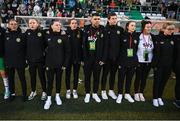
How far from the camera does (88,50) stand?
6.31 meters

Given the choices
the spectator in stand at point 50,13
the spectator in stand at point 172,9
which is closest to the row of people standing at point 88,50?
the spectator in stand at point 50,13

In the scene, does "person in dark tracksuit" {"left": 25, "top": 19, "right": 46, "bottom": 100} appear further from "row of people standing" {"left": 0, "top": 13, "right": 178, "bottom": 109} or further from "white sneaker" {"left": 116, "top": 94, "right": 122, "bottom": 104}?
"white sneaker" {"left": 116, "top": 94, "right": 122, "bottom": 104}

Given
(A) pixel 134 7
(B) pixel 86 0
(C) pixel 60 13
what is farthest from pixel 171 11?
(C) pixel 60 13

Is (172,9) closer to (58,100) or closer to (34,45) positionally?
(58,100)

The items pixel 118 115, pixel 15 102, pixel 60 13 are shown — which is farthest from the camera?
pixel 60 13

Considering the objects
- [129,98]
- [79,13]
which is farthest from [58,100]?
[79,13]

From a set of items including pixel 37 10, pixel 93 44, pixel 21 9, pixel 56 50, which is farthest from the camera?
pixel 37 10

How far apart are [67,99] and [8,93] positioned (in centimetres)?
117

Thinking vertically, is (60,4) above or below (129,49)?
above

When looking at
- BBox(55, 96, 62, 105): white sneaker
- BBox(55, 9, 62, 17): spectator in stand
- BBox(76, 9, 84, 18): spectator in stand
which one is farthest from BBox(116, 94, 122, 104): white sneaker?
BBox(76, 9, 84, 18): spectator in stand

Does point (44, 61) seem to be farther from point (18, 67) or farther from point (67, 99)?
point (67, 99)

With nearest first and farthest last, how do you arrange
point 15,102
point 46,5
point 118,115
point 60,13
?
point 118,115 → point 15,102 → point 60,13 → point 46,5

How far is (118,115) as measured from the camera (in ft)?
19.9

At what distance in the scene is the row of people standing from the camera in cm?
614
